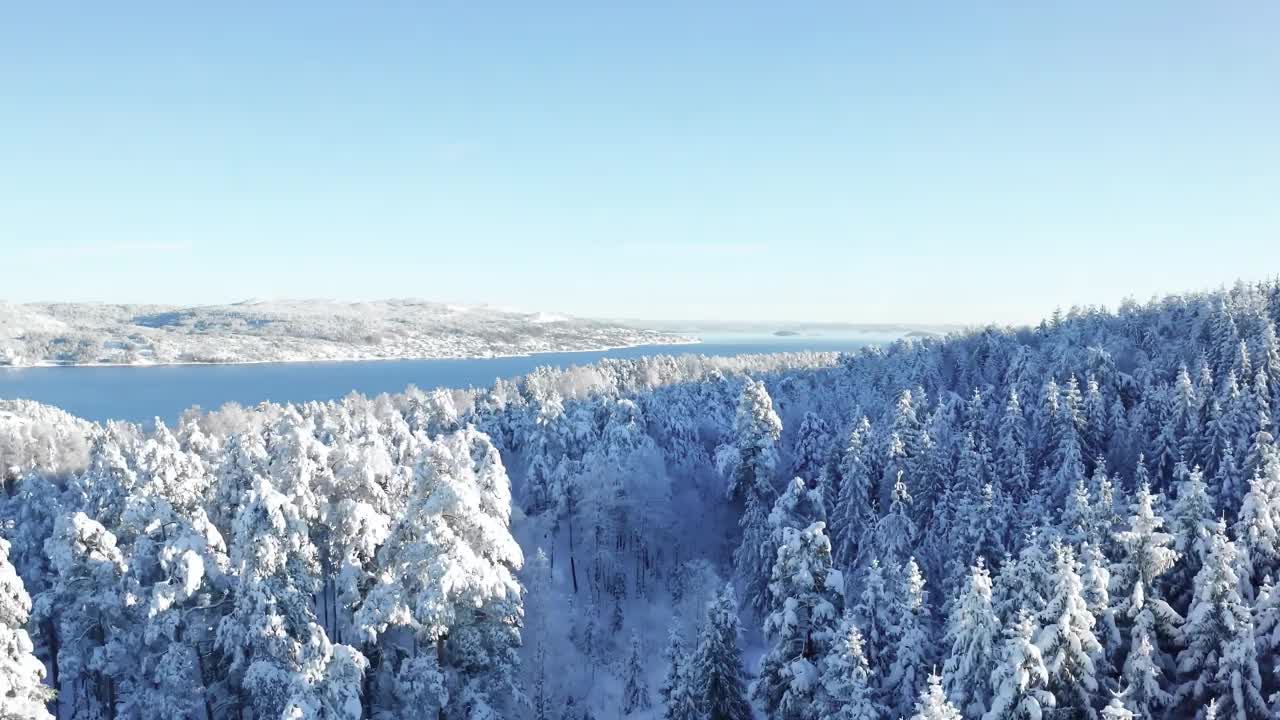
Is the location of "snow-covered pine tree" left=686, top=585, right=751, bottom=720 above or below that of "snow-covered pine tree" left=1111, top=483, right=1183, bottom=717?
below

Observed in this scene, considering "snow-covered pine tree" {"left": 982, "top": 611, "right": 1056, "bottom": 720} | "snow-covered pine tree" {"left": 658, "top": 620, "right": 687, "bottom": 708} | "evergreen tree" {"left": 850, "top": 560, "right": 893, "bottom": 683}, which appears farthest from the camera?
"snow-covered pine tree" {"left": 658, "top": 620, "right": 687, "bottom": 708}

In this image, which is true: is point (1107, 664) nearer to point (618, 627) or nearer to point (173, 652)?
point (173, 652)

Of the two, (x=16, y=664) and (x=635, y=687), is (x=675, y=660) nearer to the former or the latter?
(x=635, y=687)

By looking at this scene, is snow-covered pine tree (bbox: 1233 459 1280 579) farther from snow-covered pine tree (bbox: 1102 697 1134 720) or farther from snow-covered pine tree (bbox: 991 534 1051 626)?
snow-covered pine tree (bbox: 1102 697 1134 720)

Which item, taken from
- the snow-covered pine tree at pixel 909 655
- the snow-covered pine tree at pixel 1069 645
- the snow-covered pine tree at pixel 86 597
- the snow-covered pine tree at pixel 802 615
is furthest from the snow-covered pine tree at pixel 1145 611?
the snow-covered pine tree at pixel 86 597

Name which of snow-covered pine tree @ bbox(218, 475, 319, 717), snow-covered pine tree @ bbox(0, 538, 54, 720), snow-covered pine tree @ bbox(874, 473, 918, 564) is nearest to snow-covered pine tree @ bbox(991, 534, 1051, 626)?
snow-covered pine tree @ bbox(874, 473, 918, 564)

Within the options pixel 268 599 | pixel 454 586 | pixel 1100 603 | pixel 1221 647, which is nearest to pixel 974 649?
pixel 1100 603

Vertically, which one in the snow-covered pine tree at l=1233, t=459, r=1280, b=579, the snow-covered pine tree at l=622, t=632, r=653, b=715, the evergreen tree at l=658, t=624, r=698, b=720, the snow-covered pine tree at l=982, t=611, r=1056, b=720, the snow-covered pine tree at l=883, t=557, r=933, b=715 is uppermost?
the snow-covered pine tree at l=1233, t=459, r=1280, b=579
